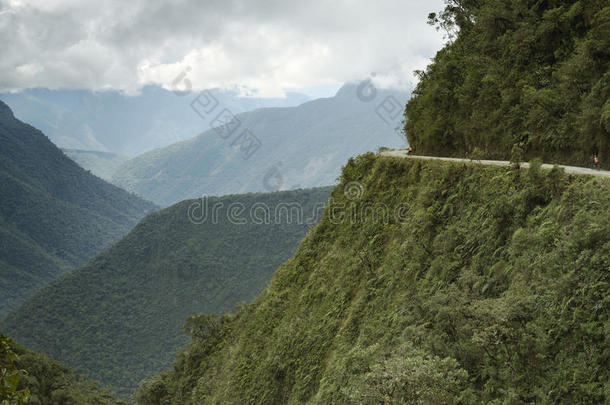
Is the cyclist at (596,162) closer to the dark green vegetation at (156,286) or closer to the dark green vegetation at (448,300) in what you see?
the dark green vegetation at (448,300)

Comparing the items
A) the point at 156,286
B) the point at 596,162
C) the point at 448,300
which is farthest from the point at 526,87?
the point at 156,286

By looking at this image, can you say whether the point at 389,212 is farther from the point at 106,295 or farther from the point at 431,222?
the point at 106,295

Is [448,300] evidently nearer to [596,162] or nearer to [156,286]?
[596,162]

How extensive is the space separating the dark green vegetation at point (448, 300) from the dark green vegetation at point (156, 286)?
93324 millimetres

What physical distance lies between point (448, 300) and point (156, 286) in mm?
137970

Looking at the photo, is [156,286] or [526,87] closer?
[526,87]

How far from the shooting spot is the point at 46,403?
38.9 m

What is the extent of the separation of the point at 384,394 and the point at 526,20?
20.0 metres

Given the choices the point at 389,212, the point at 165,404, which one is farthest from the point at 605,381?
the point at 165,404

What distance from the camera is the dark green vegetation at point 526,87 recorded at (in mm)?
15469

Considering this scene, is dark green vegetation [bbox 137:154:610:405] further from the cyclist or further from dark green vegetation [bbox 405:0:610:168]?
dark green vegetation [bbox 405:0:610:168]

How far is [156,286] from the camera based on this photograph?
136 meters

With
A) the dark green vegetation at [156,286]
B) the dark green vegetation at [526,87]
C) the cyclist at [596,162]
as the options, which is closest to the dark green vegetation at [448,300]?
the cyclist at [596,162]

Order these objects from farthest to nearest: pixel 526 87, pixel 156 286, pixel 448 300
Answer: pixel 156 286 < pixel 526 87 < pixel 448 300
